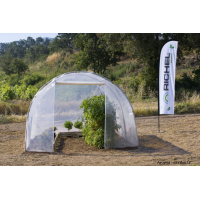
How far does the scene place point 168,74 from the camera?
Result: 854 centimetres

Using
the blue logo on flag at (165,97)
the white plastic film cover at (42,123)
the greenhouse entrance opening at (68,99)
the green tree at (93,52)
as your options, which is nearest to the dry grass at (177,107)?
the greenhouse entrance opening at (68,99)

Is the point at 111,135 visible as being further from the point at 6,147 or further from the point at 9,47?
the point at 9,47

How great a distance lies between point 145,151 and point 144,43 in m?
10.5

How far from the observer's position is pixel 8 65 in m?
27.5

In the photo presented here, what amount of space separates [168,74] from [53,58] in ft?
75.7

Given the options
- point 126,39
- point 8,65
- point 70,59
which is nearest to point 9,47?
point 8,65

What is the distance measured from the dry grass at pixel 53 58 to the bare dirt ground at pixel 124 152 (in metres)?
20.2

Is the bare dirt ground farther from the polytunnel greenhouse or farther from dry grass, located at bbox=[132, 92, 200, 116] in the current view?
dry grass, located at bbox=[132, 92, 200, 116]

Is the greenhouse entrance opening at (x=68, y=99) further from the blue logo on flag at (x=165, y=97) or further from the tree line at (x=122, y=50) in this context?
the tree line at (x=122, y=50)

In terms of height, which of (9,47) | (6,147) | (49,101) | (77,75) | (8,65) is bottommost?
(6,147)

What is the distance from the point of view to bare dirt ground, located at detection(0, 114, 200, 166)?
6113 millimetres

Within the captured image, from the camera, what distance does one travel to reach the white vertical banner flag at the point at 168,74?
8.52 metres

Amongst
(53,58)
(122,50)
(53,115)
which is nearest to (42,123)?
(53,115)

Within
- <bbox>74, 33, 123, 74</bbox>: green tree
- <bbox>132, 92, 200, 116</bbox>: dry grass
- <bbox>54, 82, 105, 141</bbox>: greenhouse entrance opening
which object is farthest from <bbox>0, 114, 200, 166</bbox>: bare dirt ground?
<bbox>74, 33, 123, 74</bbox>: green tree
